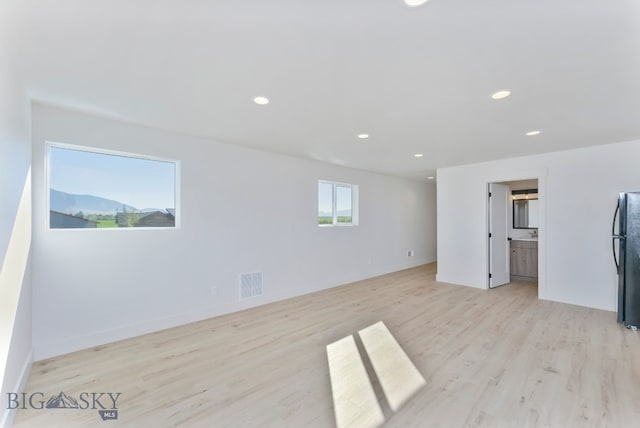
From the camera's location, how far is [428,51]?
190 cm

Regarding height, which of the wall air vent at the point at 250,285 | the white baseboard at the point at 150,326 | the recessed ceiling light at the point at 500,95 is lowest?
the white baseboard at the point at 150,326

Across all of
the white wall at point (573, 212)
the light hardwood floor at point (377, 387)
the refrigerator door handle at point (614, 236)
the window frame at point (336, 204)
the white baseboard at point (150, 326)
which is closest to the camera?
the light hardwood floor at point (377, 387)

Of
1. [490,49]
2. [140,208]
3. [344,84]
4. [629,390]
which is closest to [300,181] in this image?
[140,208]

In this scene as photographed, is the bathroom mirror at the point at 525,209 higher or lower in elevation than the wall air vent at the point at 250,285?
higher

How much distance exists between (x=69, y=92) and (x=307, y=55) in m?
2.19

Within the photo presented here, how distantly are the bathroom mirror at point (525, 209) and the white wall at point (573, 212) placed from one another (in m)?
1.75

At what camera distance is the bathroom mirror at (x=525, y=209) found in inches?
254

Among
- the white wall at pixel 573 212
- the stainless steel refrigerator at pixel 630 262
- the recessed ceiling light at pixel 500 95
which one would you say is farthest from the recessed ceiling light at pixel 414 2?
the white wall at pixel 573 212

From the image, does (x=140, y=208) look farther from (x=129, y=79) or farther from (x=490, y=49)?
(x=490, y=49)

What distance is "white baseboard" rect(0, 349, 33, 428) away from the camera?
1846 mm

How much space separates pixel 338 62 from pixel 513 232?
21.4ft

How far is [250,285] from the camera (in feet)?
14.7

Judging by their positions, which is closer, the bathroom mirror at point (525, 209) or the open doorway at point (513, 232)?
the open doorway at point (513, 232)

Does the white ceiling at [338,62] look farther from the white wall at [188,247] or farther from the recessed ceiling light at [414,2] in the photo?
the white wall at [188,247]
